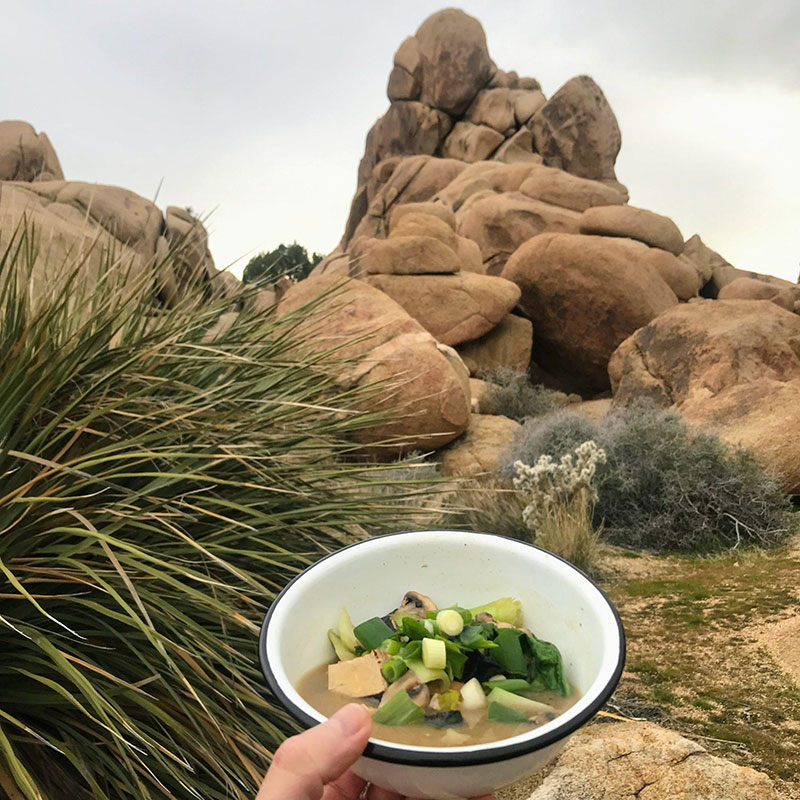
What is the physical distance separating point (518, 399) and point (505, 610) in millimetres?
8837

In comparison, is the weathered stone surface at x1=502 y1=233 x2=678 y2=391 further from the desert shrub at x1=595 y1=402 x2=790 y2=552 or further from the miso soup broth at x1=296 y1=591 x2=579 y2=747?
the miso soup broth at x1=296 y1=591 x2=579 y2=747

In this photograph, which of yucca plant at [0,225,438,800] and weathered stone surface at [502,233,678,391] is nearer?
yucca plant at [0,225,438,800]

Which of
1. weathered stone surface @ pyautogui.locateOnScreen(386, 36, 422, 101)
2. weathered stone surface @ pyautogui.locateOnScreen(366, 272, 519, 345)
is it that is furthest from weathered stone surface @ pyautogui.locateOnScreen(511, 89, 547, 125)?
weathered stone surface @ pyautogui.locateOnScreen(366, 272, 519, 345)

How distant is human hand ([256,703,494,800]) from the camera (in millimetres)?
921

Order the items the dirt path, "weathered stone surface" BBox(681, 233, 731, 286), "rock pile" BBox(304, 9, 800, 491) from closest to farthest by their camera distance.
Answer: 1. the dirt path
2. "rock pile" BBox(304, 9, 800, 491)
3. "weathered stone surface" BBox(681, 233, 731, 286)

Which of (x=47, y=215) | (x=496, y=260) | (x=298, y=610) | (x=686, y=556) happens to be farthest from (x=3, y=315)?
(x=496, y=260)

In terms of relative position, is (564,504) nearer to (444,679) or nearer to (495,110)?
(444,679)

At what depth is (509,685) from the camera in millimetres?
1107

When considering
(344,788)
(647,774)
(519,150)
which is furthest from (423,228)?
(519,150)

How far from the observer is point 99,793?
1575 mm

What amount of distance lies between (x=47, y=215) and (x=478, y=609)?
7801 millimetres

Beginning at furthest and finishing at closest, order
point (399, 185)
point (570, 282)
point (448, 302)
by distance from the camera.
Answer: point (399, 185) → point (570, 282) → point (448, 302)

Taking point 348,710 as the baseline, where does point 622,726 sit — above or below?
below

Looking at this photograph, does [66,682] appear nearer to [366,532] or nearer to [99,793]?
[99,793]
